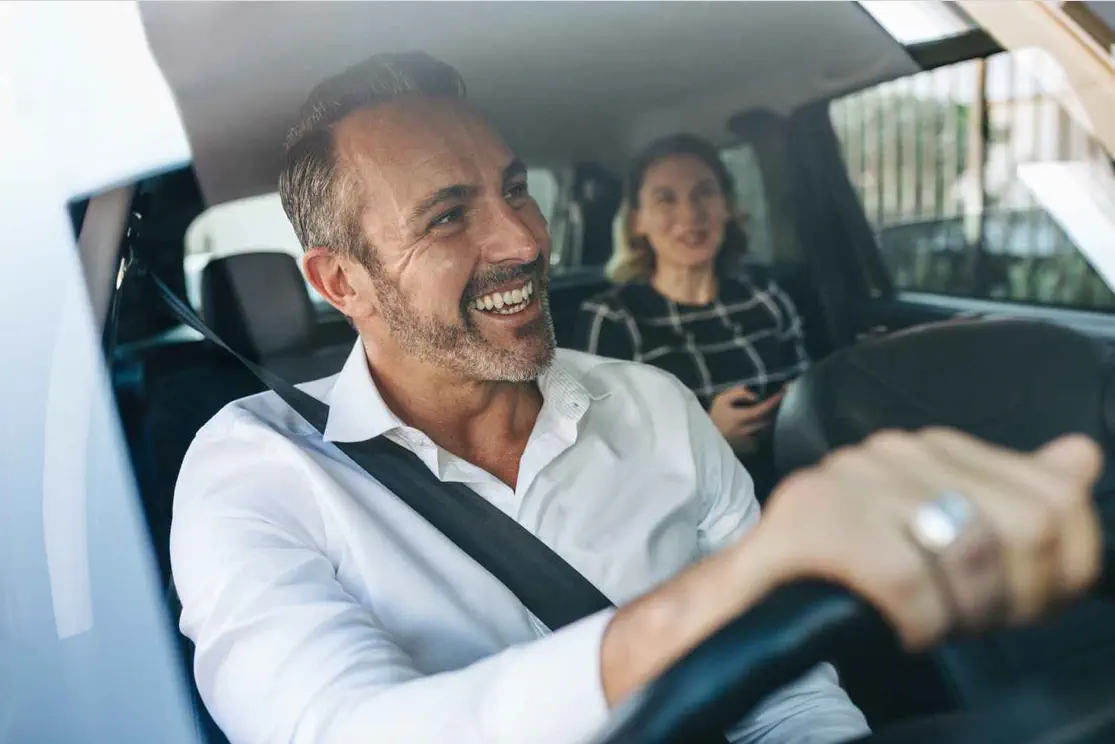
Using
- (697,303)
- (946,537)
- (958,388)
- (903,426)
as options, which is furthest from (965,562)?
(697,303)

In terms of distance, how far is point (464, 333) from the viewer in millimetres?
998

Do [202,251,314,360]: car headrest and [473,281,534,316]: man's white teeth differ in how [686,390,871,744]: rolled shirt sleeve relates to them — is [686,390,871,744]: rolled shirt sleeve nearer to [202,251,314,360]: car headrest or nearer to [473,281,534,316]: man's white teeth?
[473,281,534,316]: man's white teeth

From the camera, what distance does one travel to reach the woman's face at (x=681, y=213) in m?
1.25

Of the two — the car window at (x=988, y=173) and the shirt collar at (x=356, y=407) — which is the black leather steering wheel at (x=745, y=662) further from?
the car window at (x=988, y=173)

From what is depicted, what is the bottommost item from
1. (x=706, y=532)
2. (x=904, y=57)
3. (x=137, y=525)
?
(x=706, y=532)

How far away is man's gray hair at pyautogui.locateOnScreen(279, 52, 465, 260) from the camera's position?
985mm

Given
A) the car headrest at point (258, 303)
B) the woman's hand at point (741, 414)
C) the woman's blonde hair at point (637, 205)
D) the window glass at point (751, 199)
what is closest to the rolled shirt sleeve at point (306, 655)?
the car headrest at point (258, 303)

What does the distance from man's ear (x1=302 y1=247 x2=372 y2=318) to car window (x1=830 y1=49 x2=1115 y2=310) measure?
2.03 ft

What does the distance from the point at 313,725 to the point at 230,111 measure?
1.88 ft

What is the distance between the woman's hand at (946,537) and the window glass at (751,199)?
1.76 feet

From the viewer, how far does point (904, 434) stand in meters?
0.92

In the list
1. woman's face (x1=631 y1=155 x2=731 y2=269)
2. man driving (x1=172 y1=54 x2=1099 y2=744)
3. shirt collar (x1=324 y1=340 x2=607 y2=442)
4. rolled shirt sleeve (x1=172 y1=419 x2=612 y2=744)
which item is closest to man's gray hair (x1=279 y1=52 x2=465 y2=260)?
man driving (x1=172 y1=54 x2=1099 y2=744)

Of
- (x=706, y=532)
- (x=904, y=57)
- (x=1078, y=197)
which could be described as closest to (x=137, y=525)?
(x=706, y=532)

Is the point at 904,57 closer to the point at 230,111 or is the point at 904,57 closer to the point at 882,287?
the point at 882,287
